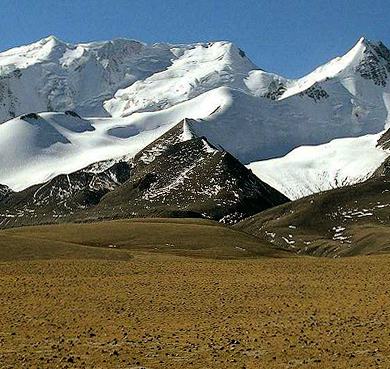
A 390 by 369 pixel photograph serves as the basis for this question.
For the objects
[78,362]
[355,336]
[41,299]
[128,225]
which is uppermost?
[128,225]

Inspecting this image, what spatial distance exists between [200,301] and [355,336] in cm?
1461

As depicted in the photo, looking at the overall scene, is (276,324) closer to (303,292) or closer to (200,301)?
(200,301)

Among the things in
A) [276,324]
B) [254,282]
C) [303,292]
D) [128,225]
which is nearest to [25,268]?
[254,282]

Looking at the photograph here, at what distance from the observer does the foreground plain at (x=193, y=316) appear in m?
27.6

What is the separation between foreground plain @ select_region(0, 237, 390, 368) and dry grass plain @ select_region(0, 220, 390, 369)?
0.06m

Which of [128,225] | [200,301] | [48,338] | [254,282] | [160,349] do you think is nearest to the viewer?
[160,349]

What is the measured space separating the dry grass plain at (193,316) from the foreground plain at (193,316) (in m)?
0.06

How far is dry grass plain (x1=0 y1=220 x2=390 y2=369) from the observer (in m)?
27.6

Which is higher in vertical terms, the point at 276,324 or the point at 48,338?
the point at 48,338

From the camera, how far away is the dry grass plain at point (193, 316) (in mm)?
27562

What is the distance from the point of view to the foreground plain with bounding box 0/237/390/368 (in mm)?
27562

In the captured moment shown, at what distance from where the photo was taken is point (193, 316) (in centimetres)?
3822

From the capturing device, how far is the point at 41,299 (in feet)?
143

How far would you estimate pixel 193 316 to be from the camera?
38.2 meters
